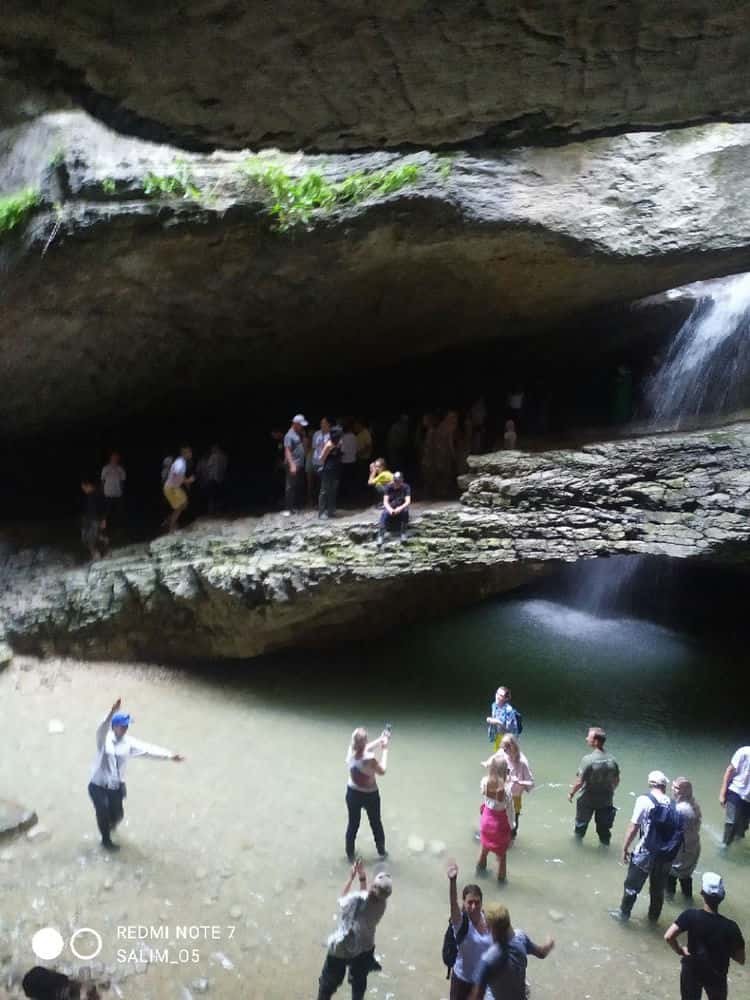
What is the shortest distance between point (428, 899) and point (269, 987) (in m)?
1.66

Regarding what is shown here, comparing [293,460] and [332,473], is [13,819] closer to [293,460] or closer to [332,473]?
[332,473]

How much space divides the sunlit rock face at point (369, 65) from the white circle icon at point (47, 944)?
5.97m

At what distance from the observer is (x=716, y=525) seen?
9.45 meters

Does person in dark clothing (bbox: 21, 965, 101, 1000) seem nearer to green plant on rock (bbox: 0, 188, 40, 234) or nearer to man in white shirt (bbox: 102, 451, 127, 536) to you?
man in white shirt (bbox: 102, 451, 127, 536)

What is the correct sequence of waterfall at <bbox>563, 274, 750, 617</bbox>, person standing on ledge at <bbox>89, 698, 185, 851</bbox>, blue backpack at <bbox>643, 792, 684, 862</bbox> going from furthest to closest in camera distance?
waterfall at <bbox>563, 274, 750, 617</bbox> < person standing on ledge at <bbox>89, 698, 185, 851</bbox> < blue backpack at <bbox>643, 792, 684, 862</bbox>

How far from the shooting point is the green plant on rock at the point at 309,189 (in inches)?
382

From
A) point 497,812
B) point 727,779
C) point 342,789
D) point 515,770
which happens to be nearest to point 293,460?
point 342,789

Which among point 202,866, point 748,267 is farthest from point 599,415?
point 202,866

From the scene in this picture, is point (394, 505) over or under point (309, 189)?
under

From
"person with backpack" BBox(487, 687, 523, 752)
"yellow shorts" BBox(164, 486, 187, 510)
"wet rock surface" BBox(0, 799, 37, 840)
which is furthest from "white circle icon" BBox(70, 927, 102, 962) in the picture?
"yellow shorts" BBox(164, 486, 187, 510)

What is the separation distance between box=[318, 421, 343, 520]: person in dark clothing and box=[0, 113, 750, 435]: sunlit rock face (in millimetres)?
2478

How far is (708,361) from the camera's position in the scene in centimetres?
1394

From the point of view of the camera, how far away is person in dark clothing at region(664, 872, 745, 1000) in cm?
460

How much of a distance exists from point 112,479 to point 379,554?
5.05 meters
